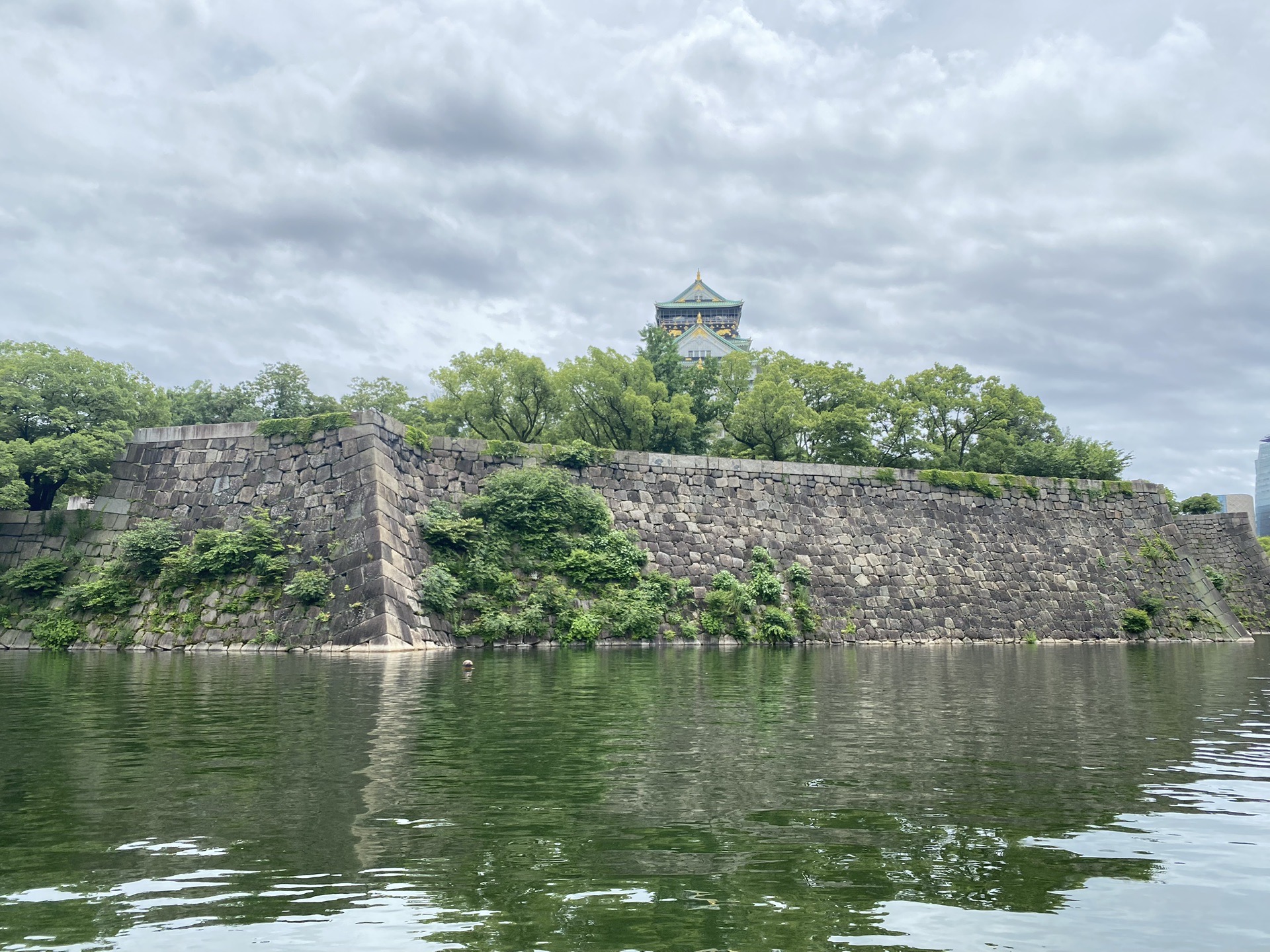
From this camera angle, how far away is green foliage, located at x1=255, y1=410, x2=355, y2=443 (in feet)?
81.3

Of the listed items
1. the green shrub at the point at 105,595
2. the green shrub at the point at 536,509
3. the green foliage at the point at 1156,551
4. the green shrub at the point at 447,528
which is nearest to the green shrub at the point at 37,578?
the green shrub at the point at 105,595

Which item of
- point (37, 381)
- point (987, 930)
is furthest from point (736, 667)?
point (37, 381)

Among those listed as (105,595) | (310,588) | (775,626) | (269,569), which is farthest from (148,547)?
(775,626)

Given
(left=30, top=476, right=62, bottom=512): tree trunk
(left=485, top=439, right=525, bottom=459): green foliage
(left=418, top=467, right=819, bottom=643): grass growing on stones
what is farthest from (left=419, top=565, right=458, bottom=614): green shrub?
(left=30, top=476, right=62, bottom=512): tree trunk

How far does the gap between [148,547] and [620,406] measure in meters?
18.2

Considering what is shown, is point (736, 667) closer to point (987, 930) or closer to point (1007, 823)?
point (1007, 823)

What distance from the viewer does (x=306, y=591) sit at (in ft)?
72.1

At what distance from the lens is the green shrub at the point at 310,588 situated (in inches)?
867

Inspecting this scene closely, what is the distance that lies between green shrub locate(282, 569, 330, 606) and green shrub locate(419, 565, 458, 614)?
232cm

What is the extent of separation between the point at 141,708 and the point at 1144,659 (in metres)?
20.2

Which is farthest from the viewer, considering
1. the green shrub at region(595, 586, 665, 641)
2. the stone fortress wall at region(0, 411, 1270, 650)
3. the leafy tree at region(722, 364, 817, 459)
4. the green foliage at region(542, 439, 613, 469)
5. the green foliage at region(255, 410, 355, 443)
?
the leafy tree at region(722, 364, 817, 459)

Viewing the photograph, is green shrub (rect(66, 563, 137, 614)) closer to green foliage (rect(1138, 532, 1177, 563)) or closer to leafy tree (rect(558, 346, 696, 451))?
leafy tree (rect(558, 346, 696, 451))

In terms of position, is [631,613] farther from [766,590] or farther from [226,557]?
[226,557]

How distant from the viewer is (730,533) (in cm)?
3058
